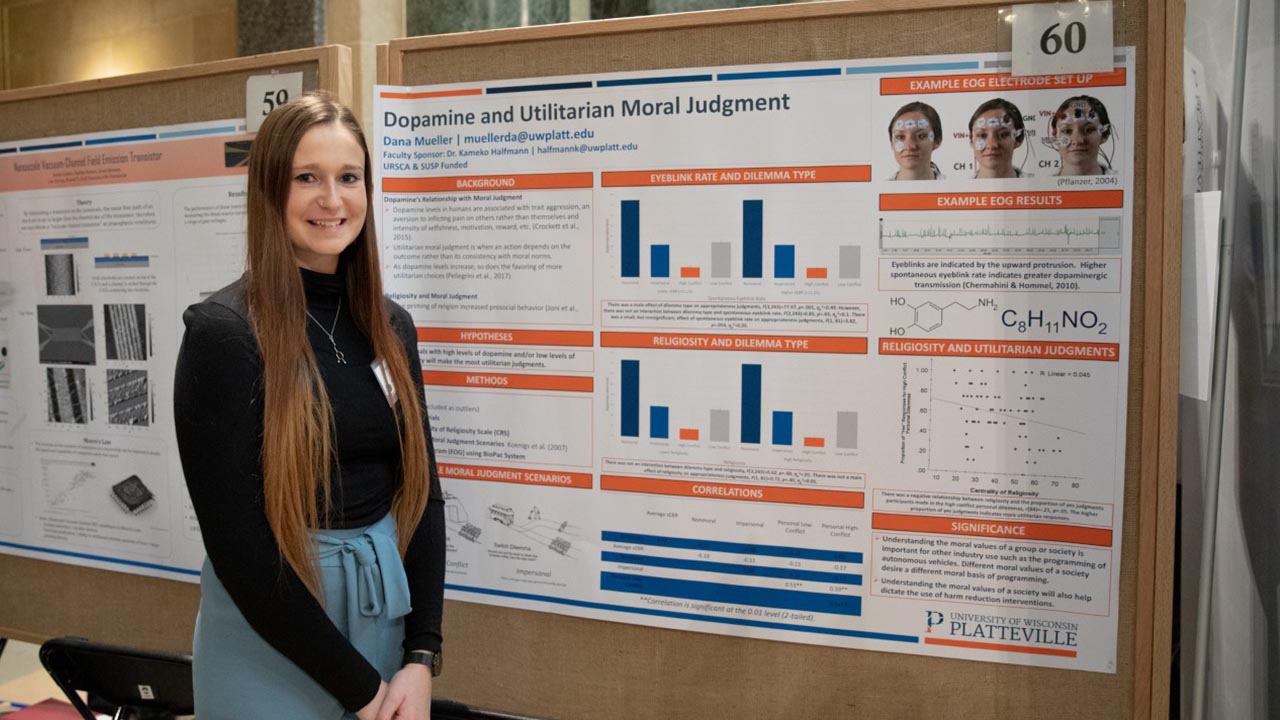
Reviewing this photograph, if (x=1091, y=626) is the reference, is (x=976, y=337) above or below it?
above

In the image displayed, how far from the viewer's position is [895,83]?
160 cm

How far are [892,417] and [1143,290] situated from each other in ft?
1.53


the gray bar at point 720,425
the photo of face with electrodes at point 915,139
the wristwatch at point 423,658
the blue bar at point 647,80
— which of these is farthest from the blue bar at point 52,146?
the photo of face with electrodes at point 915,139

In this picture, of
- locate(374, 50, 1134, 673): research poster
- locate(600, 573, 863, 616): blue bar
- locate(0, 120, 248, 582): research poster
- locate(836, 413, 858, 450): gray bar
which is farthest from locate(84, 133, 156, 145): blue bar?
locate(836, 413, 858, 450): gray bar

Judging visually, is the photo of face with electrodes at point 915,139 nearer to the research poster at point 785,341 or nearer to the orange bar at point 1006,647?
the research poster at point 785,341

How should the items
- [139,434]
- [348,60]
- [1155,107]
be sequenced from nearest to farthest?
1. [1155,107]
2. [348,60]
3. [139,434]

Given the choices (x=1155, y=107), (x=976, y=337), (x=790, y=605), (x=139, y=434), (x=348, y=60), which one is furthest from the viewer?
(x=139, y=434)

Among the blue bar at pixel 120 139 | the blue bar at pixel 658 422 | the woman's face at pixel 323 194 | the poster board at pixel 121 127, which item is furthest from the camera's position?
the blue bar at pixel 120 139

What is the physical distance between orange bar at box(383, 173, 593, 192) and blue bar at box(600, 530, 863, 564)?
71 centimetres

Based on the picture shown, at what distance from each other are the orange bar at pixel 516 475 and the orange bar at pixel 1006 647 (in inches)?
28.6

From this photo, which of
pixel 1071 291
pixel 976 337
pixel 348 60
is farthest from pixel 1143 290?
pixel 348 60

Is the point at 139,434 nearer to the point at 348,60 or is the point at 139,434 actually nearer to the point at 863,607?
the point at 348,60

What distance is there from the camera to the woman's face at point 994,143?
61.2 inches

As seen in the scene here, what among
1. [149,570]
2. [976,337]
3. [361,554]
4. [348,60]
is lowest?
[149,570]
